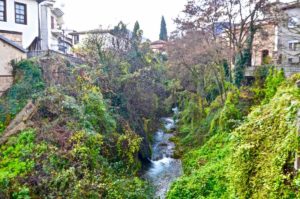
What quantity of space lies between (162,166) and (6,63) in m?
12.2

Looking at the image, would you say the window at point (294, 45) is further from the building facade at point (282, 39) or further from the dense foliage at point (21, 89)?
the dense foliage at point (21, 89)

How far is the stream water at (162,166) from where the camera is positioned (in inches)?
697

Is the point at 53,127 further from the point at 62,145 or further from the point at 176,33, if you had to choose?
the point at 176,33

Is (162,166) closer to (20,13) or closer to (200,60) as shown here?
(200,60)

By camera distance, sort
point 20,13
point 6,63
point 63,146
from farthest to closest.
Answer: point 20,13, point 6,63, point 63,146

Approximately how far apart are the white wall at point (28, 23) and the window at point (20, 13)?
0.32 meters

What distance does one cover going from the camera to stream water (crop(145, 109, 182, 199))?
697 inches

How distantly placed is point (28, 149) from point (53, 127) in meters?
1.78

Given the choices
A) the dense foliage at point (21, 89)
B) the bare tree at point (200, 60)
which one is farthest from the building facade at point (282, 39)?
the dense foliage at point (21, 89)

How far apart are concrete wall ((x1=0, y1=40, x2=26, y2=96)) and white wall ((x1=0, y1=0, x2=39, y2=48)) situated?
7.80 metres

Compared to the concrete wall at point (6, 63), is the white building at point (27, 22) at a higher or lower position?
higher

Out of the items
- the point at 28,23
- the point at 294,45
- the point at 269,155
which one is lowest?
the point at 269,155

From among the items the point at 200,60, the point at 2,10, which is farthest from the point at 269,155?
the point at 2,10

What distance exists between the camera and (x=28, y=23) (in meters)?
26.7
